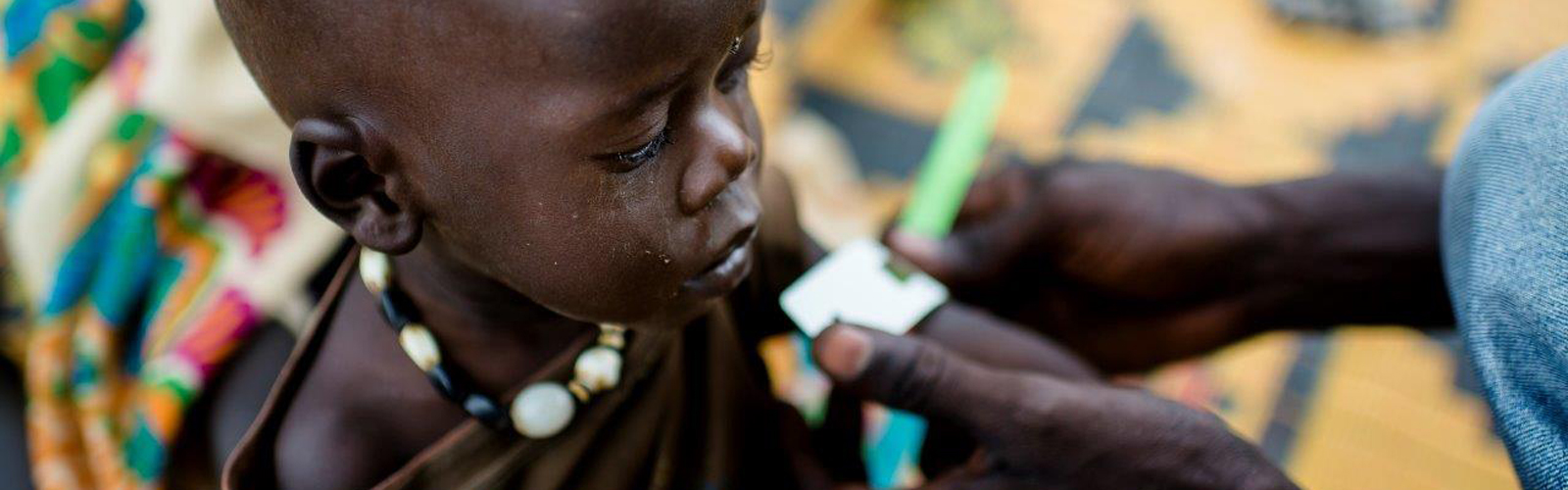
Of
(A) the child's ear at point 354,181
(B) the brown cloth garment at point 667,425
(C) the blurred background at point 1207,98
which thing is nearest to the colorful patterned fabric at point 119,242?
(B) the brown cloth garment at point 667,425

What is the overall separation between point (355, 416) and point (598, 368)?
16cm

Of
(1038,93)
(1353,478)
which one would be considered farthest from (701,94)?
(1038,93)

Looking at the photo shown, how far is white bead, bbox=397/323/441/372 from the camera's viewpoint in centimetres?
73

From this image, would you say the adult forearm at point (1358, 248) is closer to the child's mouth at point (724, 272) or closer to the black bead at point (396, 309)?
the child's mouth at point (724, 272)

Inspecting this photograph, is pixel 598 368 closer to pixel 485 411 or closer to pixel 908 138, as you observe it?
pixel 485 411

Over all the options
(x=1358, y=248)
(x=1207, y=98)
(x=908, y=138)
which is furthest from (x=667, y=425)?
(x=1207, y=98)

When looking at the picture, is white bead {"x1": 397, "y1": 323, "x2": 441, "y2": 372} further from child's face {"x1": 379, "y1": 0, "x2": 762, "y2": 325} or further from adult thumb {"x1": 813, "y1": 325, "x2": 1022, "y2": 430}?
adult thumb {"x1": 813, "y1": 325, "x2": 1022, "y2": 430}

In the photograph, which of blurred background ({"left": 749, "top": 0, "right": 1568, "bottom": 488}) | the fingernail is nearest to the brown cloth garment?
the fingernail

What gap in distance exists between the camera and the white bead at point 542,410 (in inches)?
28.9

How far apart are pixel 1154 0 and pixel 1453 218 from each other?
1.12 meters

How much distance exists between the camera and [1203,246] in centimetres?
107

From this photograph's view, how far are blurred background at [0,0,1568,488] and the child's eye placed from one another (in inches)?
4.3

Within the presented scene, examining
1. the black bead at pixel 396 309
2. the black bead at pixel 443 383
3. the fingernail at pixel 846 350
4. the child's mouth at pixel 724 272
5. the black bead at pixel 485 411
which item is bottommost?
the fingernail at pixel 846 350

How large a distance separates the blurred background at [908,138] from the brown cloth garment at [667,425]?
0.17 meters
